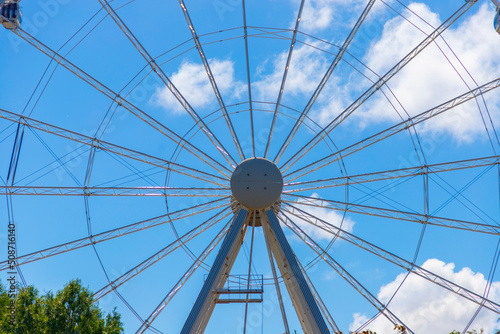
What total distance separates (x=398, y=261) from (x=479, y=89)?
9449mm

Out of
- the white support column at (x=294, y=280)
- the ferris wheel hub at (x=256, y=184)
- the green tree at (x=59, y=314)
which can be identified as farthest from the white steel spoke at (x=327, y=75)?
the green tree at (x=59, y=314)

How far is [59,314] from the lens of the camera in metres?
35.5

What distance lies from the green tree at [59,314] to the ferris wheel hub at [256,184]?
9084 millimetres

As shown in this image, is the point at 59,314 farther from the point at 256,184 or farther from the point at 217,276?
the point at 256,184

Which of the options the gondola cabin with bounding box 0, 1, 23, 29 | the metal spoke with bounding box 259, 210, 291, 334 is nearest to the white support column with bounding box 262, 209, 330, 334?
the metal spoke with bounding box 259, 210, 291, 334

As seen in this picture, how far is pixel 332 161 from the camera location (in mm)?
37938

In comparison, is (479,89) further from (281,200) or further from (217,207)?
(217,207)

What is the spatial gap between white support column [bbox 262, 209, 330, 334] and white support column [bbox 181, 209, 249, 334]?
→ 131 cm

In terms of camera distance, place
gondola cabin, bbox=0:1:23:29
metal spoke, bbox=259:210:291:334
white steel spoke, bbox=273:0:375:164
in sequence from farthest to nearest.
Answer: white steel spoke, bbox=273:0:375:164
gondola cabin, bbox=0:1:23:29
metal spoke, bbox=259:210:291:334

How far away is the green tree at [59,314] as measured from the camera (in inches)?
1385

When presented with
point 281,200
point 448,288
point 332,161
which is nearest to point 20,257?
point 281,200

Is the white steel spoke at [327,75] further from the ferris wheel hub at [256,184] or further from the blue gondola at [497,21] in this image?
the blue gondola at [497,21]

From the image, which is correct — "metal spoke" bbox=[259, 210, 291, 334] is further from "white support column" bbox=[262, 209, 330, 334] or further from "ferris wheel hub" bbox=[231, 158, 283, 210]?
"ferris wheel hub" bbox=[231, 158, 283, 210]

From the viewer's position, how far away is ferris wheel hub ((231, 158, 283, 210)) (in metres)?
36.1
